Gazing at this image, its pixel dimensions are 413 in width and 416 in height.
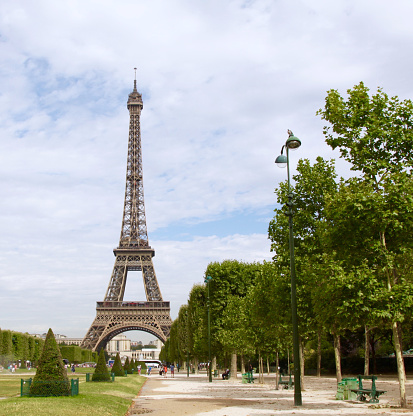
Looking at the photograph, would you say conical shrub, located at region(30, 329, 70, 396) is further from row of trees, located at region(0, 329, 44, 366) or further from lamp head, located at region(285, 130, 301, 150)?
row of trees, located at region(0, 329, 44, 366)

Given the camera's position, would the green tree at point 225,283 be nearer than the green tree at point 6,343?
Yes

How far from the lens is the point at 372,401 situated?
20.5 metres

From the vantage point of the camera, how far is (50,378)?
19.9m

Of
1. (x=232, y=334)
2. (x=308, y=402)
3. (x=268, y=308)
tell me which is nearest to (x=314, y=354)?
(x=232, y=334)

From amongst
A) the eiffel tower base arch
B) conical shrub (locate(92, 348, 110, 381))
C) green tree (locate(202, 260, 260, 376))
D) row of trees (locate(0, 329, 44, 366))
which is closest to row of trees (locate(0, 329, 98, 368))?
row of trees (locate(0, 329, 44, 366))

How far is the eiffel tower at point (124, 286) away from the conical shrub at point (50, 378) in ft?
290

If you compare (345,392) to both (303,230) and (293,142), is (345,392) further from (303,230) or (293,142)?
(293,142)

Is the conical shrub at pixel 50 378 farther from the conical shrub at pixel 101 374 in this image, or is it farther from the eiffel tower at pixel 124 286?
the eiffel tower at pixel 124 286

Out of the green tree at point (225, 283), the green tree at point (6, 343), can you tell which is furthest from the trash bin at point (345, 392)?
the green tree at point (6, 343)

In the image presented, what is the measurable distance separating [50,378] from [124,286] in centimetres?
9719

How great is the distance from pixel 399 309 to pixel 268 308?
1448 centimetres

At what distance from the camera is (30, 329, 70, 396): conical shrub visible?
19.7 metres

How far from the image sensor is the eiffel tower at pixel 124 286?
10894 cm

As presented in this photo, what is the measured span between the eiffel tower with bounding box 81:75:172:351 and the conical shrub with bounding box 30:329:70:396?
88.3m
